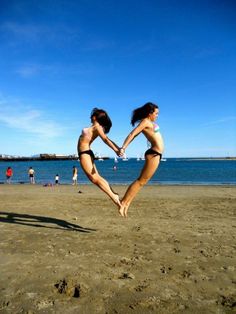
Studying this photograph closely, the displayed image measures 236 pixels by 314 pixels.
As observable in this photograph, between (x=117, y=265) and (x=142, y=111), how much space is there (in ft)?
11.2

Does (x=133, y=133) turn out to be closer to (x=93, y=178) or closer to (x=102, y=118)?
(x=102, y=118)

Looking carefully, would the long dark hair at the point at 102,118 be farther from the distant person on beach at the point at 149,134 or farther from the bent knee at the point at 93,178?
the bent knee at the point at 93,178

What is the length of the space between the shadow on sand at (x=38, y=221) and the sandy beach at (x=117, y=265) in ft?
0.11

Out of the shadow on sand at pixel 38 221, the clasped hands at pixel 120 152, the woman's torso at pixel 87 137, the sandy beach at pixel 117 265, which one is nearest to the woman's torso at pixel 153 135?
the clasped hands at pixel 120 152

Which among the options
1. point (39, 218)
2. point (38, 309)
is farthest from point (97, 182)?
point (39, 218)

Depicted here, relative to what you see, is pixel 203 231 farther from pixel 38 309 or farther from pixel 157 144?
pixel 38 309

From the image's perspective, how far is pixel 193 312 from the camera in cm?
481

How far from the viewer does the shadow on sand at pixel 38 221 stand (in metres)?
10.7

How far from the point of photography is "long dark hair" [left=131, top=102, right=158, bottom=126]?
784cm

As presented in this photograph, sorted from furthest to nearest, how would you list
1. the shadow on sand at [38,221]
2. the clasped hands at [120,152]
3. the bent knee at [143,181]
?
the shadow on sand at [38,221], the bent knee at [143,181], the clasped hands at [120,152]

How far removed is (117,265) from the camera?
6812 millimetres

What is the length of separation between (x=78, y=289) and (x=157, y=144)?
3686 millimetres

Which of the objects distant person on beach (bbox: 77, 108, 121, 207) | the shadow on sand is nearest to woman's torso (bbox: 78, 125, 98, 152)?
distant person on beach (bbox: 77, 108, 121, 207)

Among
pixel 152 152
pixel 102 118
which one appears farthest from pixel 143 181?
pixel 102 118
